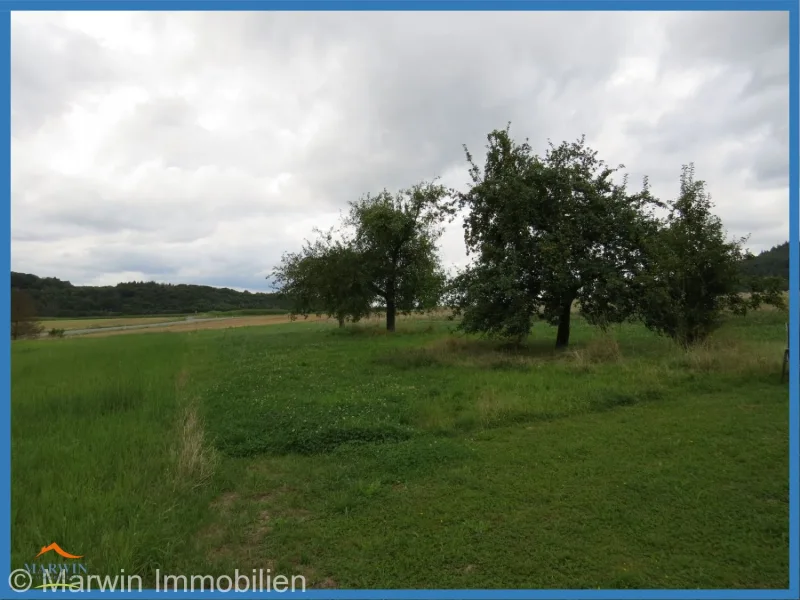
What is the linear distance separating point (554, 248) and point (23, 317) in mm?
15505

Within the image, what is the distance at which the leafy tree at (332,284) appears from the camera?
32156 mm

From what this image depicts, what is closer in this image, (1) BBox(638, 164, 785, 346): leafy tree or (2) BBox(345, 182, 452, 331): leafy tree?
(1) BBox(638, 164, 785, 346): leafy tree

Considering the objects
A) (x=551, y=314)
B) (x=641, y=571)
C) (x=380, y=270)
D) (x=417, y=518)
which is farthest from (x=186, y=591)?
(x=380, y=270)

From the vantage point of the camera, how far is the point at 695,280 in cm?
1560

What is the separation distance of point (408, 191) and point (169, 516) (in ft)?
99.3

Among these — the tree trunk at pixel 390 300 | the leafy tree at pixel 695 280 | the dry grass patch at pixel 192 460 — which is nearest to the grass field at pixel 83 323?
the dry grass patch at pixel 192 460

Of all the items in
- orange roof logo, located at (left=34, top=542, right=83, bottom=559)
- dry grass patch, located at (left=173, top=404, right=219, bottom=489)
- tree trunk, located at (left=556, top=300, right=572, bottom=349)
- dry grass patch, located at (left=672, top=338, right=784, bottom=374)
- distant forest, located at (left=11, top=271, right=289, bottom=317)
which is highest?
distant forest, located at (left=11, top=271, right=289, bottom=317)

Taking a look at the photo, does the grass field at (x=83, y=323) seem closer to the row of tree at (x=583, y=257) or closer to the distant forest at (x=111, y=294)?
the distant forest at (x=111, y=294)

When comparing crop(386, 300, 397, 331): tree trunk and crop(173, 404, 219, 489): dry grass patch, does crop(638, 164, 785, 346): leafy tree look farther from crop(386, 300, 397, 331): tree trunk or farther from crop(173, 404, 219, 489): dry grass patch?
crop(386, 300, 397, 331): tree trunk

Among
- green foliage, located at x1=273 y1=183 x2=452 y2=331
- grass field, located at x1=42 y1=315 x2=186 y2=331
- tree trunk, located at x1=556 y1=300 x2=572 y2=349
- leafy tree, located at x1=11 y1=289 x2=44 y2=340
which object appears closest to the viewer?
leafy tree, located at x1=11 y1=289 x2=44 y2=340

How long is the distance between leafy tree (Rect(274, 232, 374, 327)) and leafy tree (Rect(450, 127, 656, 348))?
15.0 m

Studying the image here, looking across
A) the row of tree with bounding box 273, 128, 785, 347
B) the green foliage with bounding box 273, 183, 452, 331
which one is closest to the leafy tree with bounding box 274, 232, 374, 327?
the green foliage with bounding box 273, 183, 452, 331

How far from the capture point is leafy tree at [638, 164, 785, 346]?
49.0ft

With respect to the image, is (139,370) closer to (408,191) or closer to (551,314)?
(551,314)
